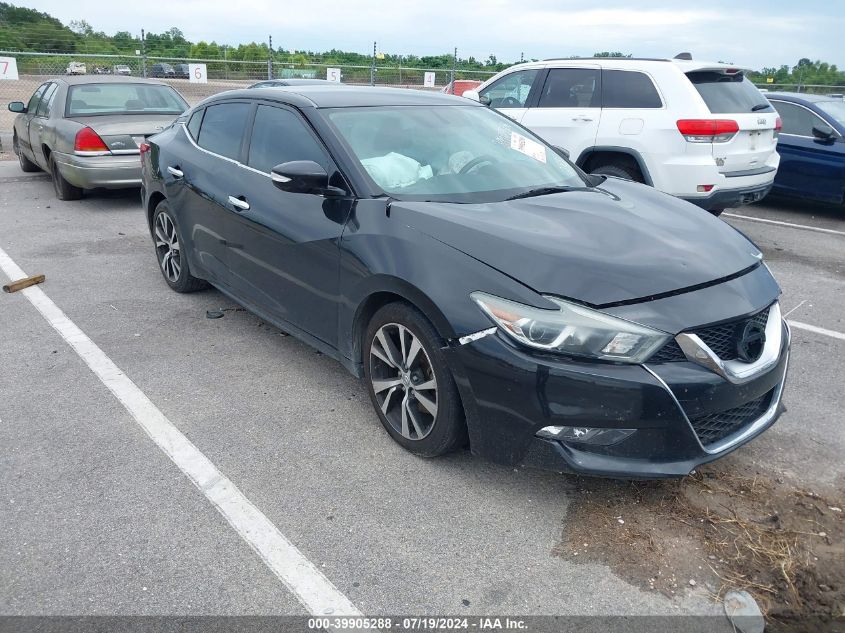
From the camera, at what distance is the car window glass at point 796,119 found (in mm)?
9242

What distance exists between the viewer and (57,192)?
30.1ft

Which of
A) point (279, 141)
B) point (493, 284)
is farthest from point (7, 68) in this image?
point (493, 284)

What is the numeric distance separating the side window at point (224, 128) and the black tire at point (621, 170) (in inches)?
163

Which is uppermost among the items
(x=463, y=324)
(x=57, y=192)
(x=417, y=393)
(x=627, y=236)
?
(x=627, y=236)

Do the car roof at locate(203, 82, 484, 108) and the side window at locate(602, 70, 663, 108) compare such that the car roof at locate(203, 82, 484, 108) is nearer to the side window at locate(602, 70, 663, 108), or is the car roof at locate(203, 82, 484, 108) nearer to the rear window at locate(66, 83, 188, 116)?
the side window at locate(602, 70, 663, 108)

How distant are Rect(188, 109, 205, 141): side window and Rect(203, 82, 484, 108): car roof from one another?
637 millimetres

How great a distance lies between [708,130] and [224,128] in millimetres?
4677

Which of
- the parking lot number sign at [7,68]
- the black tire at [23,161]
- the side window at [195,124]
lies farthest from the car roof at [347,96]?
the parking lot number sign at [7,68]

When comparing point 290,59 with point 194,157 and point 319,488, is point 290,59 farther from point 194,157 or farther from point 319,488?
point 319,488

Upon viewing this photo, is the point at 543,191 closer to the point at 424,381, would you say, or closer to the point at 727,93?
the point at 424,381

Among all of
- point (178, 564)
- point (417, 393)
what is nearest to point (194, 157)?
point (417, 393)

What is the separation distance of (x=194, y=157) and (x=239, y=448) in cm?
247

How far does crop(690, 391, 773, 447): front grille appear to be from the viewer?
275cm

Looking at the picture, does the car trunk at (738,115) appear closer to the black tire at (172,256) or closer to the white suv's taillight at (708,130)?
the white suv's taillight at (708,130)
